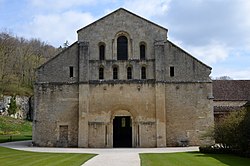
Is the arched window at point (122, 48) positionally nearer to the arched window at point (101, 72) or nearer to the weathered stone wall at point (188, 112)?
the arched window at point (101, 72)

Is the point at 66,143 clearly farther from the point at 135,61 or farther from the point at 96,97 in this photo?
the point at 135,61

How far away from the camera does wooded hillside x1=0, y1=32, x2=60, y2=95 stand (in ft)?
213

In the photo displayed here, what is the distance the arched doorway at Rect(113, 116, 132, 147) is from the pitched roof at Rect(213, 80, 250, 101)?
608 inches

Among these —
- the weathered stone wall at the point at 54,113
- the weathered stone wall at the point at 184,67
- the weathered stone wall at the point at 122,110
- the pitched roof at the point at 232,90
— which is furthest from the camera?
the pitched roof at the point at 232,90

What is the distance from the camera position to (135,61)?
3278 centimetres

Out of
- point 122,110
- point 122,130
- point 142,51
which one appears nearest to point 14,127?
point 122,130

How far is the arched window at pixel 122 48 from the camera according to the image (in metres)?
33.2

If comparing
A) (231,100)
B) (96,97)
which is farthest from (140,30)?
(231,100)

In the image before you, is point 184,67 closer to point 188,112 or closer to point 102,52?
point 188,112

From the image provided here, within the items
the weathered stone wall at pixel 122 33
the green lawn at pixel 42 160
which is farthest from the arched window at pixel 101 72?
the green lawn at pixel 42 160

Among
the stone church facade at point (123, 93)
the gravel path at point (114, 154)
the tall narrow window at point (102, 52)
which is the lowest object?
the gravel path at point (114, 154)

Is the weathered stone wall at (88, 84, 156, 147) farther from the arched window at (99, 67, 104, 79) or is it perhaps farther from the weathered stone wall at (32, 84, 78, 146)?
the weathered stone wall at (32, 84, 78, 146)

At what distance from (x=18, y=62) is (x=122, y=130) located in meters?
44.9

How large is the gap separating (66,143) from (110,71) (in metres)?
7.94
